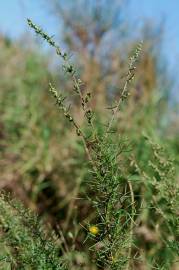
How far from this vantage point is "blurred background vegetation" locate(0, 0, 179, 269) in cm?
361

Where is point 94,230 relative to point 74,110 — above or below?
below

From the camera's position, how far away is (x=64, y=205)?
3578mm

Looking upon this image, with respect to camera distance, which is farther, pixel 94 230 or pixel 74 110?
pixel 74 110

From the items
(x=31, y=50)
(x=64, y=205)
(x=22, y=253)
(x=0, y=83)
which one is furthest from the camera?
(x=31, y=50)

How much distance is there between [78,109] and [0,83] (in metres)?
0.63

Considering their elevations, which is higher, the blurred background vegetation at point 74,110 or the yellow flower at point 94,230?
the blurred background vegetation at point 74,110

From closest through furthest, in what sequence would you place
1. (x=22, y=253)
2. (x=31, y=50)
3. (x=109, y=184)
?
1. (x=109, y=184)
2. (x=22, y=253)
3. (x=31, y=50)

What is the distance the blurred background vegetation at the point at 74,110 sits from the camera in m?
3.61

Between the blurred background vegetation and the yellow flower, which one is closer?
the yellow flower

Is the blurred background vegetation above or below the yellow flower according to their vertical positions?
above

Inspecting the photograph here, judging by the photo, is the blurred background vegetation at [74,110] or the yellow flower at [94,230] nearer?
the yellow flower at [94,230]

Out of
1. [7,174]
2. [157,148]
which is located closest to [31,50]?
[7,174]

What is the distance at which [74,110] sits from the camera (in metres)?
4.43

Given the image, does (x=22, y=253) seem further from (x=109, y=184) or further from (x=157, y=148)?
(x=157, y=148)
